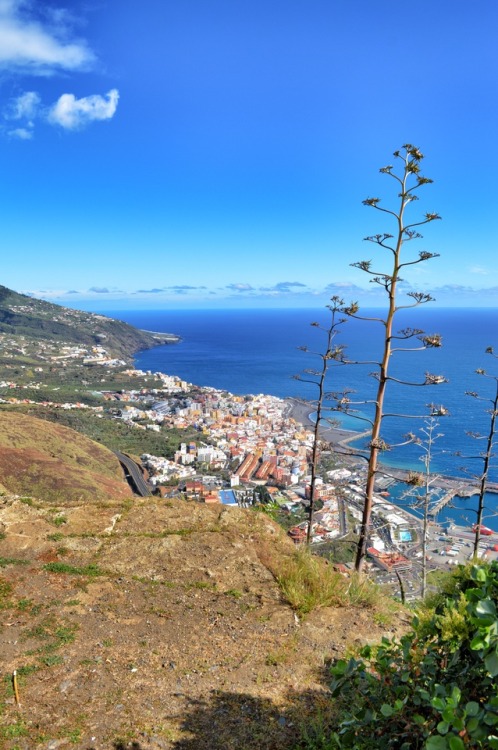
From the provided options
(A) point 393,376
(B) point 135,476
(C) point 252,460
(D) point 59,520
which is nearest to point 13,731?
(D) point 59,520

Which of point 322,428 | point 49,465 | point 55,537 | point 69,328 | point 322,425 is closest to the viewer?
point 55,537

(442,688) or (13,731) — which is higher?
(442,688)

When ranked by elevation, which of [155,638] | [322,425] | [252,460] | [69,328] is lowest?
[252,460]

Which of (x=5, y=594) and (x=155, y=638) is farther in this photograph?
(x=5, y=594)

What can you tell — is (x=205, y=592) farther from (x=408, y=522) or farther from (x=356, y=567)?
(x=408, y=522)

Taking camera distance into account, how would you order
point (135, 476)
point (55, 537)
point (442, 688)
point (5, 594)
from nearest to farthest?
point (442, 688) < point (5, 594) < point (55, 537) < point (135, 476)

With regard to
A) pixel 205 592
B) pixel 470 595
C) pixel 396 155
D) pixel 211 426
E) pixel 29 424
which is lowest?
pixel 211 426

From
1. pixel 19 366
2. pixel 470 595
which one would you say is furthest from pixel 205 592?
pixel 19 366

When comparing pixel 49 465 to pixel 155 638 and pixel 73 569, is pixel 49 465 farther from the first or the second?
pixel 155 638
